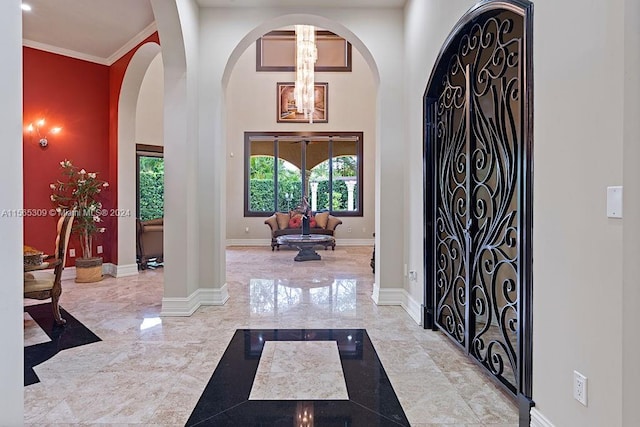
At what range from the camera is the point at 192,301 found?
3992mm

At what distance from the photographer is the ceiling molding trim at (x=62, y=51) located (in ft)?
17.6

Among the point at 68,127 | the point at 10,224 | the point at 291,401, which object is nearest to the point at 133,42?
the point at 68,127

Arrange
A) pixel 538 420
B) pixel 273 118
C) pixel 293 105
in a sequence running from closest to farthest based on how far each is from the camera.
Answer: pixel 538 420 < pixel 293 105 < pixel 273 118

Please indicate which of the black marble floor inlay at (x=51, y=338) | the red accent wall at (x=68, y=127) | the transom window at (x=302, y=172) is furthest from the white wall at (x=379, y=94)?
the transom window at (x=302, y=172)

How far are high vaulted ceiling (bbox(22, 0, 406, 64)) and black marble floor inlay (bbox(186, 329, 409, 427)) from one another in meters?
3.64

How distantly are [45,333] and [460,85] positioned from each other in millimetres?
4304

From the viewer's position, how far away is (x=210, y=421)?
6.61 ft

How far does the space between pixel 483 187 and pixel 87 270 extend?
5.53m

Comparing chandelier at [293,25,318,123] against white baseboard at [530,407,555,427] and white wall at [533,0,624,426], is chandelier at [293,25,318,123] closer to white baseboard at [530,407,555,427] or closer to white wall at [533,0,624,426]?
white wall at [533,0,624,426]

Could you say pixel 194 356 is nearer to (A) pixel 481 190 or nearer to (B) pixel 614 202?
(A) pixel 481 190

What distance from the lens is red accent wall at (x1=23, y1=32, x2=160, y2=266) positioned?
17.7ft

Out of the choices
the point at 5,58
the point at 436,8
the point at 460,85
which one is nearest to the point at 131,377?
the point at 5,58

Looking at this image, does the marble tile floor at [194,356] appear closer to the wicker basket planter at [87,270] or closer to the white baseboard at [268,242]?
the wicker basket planter at [87,270]

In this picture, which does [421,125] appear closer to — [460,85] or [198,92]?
[460,85]
